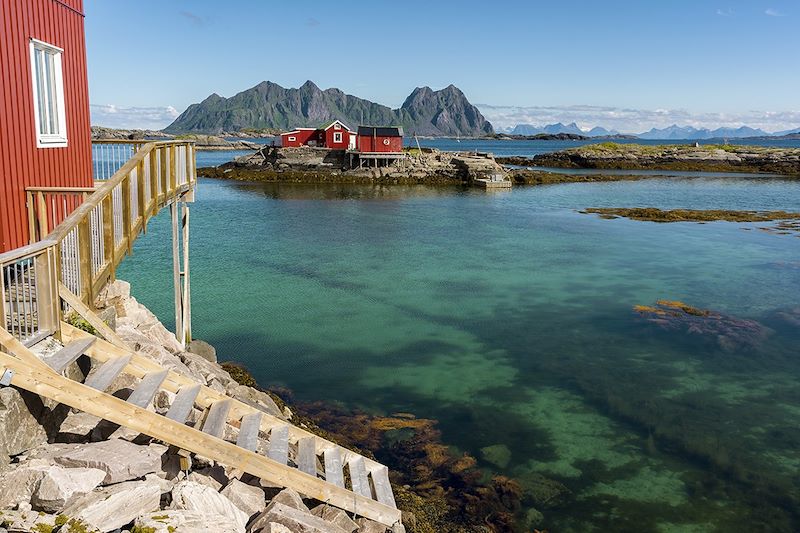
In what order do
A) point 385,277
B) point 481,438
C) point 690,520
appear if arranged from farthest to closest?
point 385,277 → point 481,438 → point 690,520

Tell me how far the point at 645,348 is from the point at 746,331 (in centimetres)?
385

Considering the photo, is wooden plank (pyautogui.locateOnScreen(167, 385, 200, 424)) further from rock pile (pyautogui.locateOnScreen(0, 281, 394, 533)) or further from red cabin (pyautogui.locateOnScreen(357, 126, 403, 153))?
red cabin (pyautogui.locateOnScreen(357, 126, 403, 153))

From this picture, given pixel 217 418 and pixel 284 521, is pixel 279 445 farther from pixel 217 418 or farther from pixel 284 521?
pixel 284 521

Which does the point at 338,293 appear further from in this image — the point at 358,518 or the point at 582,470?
the point at 358,518

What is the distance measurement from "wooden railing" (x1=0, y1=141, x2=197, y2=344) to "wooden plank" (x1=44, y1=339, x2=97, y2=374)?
265 millimetres

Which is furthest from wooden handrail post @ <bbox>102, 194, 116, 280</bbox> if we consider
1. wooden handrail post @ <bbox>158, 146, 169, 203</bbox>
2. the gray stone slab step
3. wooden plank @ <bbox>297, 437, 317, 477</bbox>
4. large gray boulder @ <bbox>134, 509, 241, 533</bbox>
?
large gray boulder @ <bbox>134, 509, 241, 533</bbox>

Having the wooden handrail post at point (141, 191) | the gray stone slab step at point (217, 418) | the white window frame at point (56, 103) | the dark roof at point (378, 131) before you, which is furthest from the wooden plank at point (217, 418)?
the dark roof at point (378, 131)

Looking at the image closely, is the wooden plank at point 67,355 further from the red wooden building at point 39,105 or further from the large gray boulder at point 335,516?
the red wooden building at point 39,105

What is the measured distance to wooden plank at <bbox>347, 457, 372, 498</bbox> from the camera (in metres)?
8.38

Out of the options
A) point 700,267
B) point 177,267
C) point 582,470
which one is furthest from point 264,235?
point 582,470

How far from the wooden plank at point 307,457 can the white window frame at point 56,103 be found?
695cm

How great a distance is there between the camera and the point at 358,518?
795 cm

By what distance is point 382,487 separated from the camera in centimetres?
892

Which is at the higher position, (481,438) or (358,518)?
(358,518)
